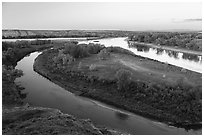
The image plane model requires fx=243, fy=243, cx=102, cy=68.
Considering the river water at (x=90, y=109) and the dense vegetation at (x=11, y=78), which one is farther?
the dense vegetation at (x=11, y=78)

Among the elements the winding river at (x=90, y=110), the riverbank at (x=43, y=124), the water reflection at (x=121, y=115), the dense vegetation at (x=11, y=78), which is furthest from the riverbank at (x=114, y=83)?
the riverbank at (x=43, y=124)

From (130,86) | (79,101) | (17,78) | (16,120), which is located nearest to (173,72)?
(130,86)

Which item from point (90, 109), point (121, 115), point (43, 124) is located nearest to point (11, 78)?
point (90, 109)

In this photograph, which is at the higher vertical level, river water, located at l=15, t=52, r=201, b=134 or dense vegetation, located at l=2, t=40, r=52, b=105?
dense vegetation, located at l=2, t=40, r=52, b=105

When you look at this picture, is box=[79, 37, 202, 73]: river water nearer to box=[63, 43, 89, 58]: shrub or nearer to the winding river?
box=[63, 43, 89, 58]: shrub

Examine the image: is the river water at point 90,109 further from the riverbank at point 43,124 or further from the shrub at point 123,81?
the shrub at point 123,81

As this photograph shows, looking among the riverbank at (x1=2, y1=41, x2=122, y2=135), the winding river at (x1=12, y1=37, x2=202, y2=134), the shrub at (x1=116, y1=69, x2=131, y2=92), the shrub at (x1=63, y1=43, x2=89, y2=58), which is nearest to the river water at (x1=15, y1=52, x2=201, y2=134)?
the winding river at (x1=12, y1=37, x2=202, y2=134)

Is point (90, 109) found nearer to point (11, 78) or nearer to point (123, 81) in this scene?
point (123, 81)

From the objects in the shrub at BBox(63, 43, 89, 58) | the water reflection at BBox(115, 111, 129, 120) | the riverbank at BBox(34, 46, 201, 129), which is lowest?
the water reflection at BBox(115, 111, 129, 120)
